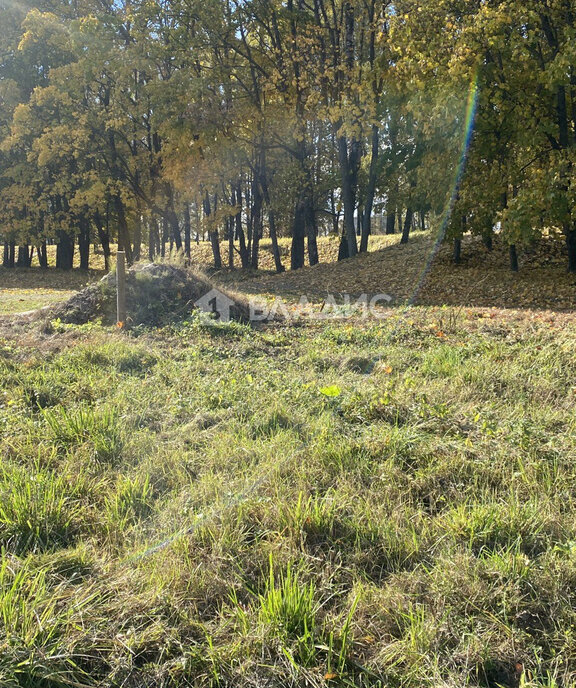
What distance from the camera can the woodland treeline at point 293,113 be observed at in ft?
36.2

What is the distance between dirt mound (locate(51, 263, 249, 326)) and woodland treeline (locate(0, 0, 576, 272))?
694cm

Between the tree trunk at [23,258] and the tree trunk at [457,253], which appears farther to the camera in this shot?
the tree trunk at [23,258]

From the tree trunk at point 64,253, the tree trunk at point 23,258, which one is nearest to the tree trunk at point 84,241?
the tree trunk at point 64,253

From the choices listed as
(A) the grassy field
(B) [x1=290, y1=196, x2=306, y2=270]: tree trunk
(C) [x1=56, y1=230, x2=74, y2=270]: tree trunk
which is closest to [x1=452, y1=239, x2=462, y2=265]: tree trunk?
(B) [x1=290, y1=196, x2=306, y2=270]: tree trunk

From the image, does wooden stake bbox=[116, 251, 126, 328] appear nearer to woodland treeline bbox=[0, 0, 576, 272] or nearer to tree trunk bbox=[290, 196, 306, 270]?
woodland treeline bbox=[0, 0, 576, 272]

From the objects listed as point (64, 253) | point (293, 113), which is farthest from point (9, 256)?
point (293, 113)

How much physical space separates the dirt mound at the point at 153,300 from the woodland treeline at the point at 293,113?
273 inches

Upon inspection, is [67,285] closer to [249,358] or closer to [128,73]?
[128,73]

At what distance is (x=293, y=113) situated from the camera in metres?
17.3

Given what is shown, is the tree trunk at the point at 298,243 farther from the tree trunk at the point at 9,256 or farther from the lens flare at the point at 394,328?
the tree trunk at the point at 9,256

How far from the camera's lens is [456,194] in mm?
13164

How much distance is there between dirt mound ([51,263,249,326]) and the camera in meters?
8.15

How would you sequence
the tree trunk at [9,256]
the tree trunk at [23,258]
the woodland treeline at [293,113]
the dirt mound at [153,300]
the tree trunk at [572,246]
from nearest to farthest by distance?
the dirt mound at [153,300] → the woodland treeline at [293,113] → the tree trunk at [572,246] → the tree trunk at [9,256] → the tree trunk at [23,258]

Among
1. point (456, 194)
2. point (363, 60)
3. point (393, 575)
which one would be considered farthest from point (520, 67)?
point (393, 575)
